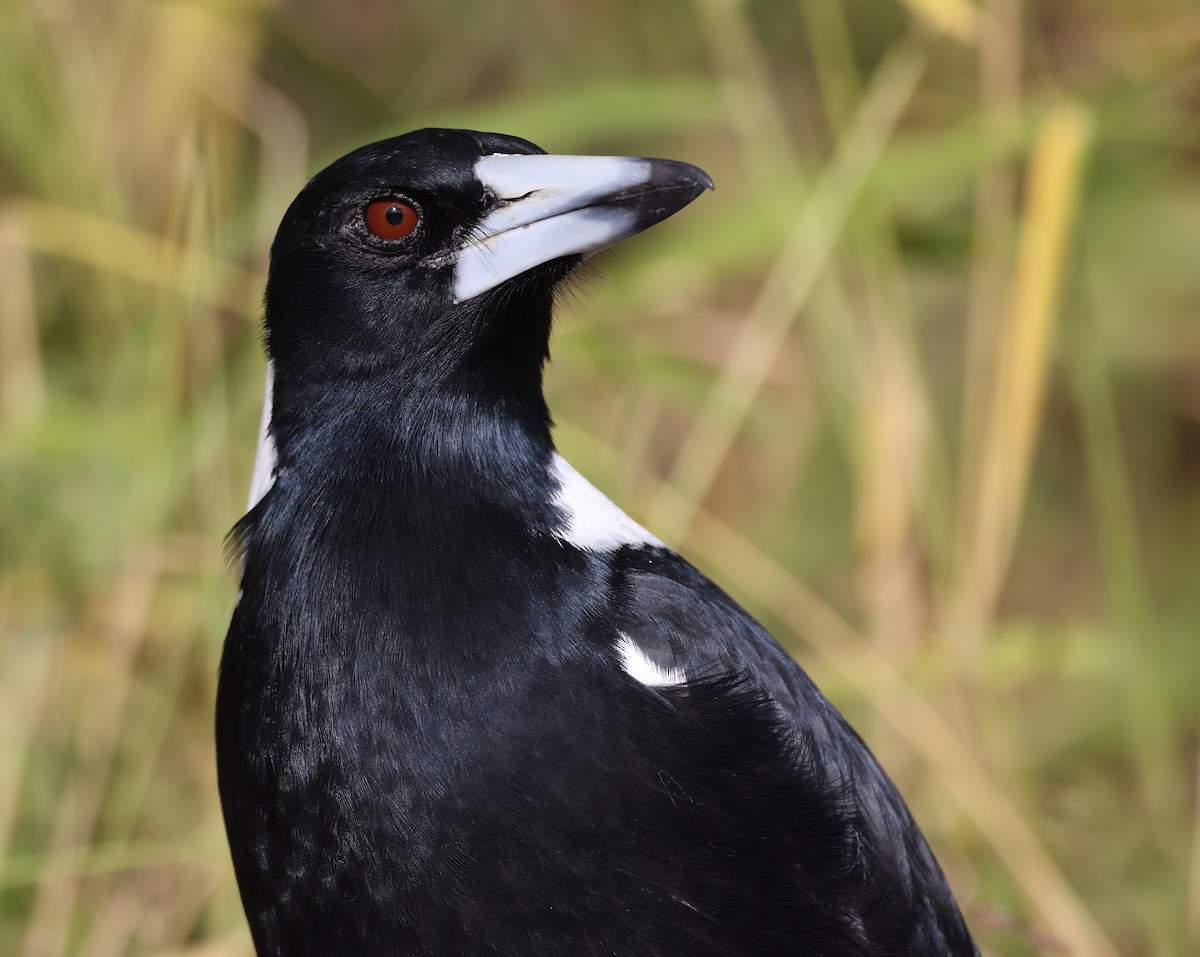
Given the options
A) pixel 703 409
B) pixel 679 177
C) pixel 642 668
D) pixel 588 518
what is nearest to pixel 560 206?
pixel 679 177

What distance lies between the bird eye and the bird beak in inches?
2.3

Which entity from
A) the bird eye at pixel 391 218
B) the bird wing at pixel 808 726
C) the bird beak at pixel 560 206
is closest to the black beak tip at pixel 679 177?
the bird beak at pixel 560 206

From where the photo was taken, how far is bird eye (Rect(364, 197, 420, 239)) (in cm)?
158

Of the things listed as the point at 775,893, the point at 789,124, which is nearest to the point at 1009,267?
the point at 775,893

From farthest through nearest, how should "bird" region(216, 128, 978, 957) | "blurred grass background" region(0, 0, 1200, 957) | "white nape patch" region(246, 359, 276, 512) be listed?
"blurred grass background" region(0, 0, 1200, 957) → "white nape patch" region(246, 359, 276, 512) → "bird" region(216, 128, 978, 957)

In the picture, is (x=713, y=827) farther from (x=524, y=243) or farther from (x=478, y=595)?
(x=524, y=243)

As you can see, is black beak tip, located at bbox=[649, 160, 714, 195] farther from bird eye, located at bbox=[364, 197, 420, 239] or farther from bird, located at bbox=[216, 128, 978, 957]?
bird eye, located at bbox=[364, 197, 420, 239]

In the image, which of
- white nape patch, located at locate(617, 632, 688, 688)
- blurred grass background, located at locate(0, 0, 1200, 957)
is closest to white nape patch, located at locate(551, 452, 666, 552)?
white nape patch, located at locate(617, 632, 688, 688)

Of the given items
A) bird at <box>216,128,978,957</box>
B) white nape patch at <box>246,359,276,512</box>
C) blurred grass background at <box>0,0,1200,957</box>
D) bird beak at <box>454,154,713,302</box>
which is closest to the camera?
bird at <box>216,128,978,957</box>

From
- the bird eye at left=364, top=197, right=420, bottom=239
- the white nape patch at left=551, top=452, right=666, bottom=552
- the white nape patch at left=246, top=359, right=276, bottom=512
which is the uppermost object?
the bird eye at left=364, top=197, right=420, bottom=239

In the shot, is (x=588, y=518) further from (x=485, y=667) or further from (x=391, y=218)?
(x=391, y=218)

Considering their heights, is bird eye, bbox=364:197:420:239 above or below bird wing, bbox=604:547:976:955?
above

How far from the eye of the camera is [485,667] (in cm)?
141

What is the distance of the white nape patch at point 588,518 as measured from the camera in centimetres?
157
